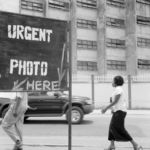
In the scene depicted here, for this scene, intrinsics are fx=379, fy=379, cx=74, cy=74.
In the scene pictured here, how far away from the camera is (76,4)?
4562 centimetres

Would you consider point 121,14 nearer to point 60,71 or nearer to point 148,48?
point 148,48

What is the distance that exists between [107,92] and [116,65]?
2137 centimetres

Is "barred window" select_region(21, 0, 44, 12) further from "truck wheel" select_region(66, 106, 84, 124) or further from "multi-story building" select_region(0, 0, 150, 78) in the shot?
"truck wheel" select_region(66, 106, 84, 124)

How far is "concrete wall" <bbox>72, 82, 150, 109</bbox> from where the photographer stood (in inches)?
1065

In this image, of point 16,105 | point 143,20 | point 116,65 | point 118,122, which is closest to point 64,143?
point 118,122

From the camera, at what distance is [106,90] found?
1072 inches

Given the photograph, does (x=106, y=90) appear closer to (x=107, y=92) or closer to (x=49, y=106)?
(x=107, y=92)

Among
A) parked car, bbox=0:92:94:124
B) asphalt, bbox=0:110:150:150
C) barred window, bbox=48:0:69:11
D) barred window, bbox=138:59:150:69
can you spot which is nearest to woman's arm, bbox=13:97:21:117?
asphalt, bbox=0:110:150:150

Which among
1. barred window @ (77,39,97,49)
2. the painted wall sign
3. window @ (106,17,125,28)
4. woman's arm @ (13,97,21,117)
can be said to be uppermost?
window @ (106,17,125,28)

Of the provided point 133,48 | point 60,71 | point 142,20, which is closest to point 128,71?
point 133,48

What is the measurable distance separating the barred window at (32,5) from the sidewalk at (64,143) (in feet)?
107

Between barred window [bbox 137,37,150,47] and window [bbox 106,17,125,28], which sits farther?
barred window [bbox 137,37,150,47]

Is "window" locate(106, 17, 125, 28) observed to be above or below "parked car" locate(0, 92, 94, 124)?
above

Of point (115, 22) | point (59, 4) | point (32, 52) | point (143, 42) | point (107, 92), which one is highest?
point (59, 4)
